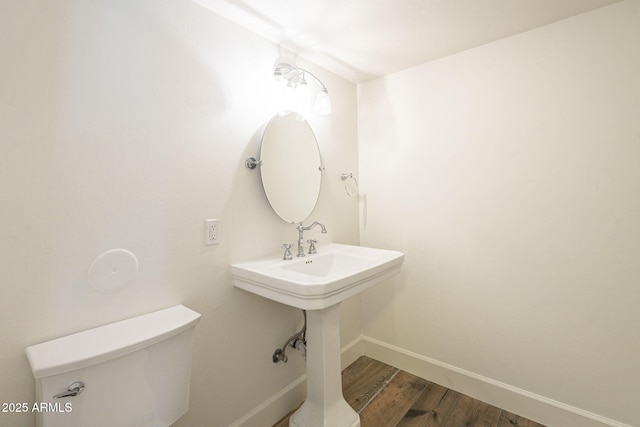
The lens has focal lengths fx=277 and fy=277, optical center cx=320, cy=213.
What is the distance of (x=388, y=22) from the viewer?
4.53 feet

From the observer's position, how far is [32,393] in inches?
33.2

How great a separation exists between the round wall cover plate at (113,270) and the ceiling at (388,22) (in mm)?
1110

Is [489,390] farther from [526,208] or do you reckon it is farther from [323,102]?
[323,102]

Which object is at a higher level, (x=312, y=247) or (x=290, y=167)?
(x=290, y=167)

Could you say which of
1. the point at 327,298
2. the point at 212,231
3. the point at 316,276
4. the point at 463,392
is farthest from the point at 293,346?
the point at 463,392

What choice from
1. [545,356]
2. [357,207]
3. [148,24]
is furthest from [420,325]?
[148,24]

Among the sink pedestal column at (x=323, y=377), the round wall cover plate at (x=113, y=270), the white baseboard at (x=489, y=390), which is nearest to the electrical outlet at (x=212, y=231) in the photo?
the round wall cover plate at (x=113, y=270)

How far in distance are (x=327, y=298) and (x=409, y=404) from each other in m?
1.11

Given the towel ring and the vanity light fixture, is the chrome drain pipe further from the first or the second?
the vanity light fixture

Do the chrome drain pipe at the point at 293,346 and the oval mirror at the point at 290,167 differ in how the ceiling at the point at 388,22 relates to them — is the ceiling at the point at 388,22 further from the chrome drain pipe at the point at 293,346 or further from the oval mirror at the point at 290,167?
the chrome drain pipe at the point at 293,346

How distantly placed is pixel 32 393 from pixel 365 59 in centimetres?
212

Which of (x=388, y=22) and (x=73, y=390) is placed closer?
(x=73, y=390)

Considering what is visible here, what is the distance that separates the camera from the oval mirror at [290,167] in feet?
4.86

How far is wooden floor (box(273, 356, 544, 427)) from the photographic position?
1501 millimetres
